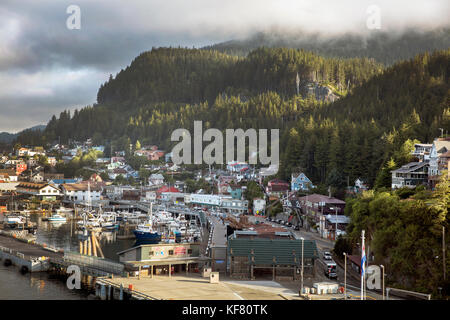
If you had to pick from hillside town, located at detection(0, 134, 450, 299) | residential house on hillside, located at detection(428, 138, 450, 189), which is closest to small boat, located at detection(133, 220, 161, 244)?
hillside town, located at detection(0, 134, 450, 299)

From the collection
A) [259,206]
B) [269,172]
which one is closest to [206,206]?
[269,172]

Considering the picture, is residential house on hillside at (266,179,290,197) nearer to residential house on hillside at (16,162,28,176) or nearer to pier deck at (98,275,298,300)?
pier deck at (98,275,298,300)

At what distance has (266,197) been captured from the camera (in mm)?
71562

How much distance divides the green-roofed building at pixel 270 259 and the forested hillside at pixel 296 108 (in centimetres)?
2043

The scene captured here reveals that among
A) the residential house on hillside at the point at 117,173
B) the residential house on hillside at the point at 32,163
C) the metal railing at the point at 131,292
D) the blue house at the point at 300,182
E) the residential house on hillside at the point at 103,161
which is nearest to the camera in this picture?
the metal railing at the point at 131,292

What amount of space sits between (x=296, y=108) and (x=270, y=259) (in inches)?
3671

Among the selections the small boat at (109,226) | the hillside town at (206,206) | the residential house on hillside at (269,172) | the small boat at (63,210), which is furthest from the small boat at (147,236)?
the residential house on hillside at (269,172)

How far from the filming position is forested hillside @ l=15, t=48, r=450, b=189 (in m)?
64.9

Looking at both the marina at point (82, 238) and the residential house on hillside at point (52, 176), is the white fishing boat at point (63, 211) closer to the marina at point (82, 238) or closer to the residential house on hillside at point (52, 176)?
the marina at point (82, 238)

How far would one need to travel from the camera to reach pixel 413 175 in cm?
4528

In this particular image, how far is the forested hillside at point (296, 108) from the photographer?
6488 centimetres
